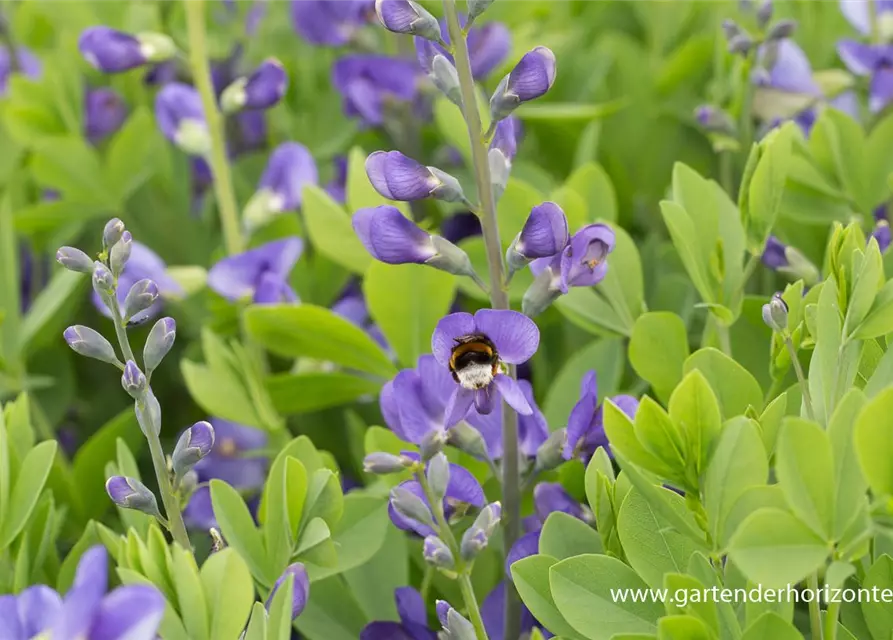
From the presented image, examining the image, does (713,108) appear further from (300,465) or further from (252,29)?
(252,29)

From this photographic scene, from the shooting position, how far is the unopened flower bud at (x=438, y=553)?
2.01ft

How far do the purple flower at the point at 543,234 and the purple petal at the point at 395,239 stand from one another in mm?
69

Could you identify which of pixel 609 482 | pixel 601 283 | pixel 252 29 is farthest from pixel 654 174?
pixel 609 482

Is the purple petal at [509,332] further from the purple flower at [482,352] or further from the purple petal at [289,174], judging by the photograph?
the purple petal at [289,174]

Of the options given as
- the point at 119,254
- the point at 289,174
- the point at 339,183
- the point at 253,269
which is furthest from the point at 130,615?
the point at 339,183

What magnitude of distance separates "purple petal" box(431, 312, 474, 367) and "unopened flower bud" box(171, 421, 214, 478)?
→ 0.52ft

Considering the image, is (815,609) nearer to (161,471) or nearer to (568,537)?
(568,537)

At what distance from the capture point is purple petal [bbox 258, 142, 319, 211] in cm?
120

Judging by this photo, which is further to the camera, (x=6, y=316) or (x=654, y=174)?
(x=654, y=174)

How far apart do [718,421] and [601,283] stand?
313 mm

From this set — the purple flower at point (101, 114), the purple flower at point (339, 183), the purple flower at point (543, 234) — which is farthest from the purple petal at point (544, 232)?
the purple flower at point (101, 114)

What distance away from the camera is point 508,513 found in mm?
778

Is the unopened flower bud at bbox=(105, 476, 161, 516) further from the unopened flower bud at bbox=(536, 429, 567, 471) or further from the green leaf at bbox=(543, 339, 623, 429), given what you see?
the green leaf at bbox=(543, 339, 623, 429)

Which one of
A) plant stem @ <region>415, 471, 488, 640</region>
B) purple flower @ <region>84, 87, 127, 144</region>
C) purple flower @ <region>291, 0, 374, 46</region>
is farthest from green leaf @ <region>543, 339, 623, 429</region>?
purple flower @ <region>84, 87, 127, 144</region>
